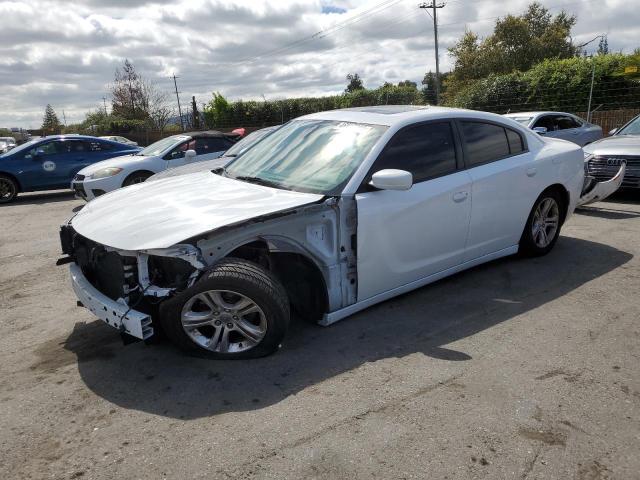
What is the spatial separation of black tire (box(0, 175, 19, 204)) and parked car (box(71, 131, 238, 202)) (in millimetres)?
2516

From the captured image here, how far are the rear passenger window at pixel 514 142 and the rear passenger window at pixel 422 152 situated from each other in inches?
32.8

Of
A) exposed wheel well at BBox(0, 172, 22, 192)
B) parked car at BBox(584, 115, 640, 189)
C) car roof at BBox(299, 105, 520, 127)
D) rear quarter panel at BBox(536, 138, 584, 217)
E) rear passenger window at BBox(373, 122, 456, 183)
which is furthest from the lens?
exposed wheel well at BBox(0, 172, 22, 192)

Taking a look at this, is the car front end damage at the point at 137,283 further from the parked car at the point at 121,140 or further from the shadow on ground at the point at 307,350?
the parked car at the point at 121,140

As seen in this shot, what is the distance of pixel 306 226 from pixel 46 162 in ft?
35.9

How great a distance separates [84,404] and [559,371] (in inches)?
113

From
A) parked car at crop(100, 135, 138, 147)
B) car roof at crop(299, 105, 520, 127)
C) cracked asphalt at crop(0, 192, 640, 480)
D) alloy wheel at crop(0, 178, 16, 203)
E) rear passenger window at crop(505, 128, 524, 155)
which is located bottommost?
cracked asphalt at crop(0, 192, 640, 480)

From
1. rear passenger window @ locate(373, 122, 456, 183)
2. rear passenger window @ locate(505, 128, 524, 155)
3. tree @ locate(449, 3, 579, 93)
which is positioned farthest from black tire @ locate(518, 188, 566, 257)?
tree @ locate(449, 3, 579, 93)

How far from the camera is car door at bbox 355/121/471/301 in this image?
390 cm

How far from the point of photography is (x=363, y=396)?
3.07 metres

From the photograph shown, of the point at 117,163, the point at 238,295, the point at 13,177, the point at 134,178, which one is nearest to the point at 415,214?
the point at 238,295

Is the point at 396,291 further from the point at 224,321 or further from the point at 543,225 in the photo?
the point at 543,225

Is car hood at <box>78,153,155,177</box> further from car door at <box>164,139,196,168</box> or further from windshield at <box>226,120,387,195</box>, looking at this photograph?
windshield at <box>226,120,387,195</box>

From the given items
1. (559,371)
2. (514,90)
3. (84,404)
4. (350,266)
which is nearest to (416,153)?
(350,266)

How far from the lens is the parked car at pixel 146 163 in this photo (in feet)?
33.2
